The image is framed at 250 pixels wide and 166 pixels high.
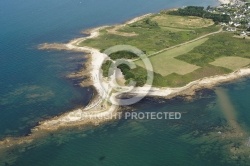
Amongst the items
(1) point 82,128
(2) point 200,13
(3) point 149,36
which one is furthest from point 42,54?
(2) point 200,13

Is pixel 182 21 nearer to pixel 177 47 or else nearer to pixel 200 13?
pixel 200 13

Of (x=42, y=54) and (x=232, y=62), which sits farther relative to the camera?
(x=42, y=54)

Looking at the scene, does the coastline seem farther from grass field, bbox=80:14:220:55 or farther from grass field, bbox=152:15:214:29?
grass field, bbox=152:15:214:29

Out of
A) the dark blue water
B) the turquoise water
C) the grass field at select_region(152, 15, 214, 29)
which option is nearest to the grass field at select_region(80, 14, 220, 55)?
the grass field at select_region(152, 15, 214, 29)

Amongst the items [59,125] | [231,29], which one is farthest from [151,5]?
[59,125]

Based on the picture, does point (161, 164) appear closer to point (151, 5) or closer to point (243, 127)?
point (243, 127)
